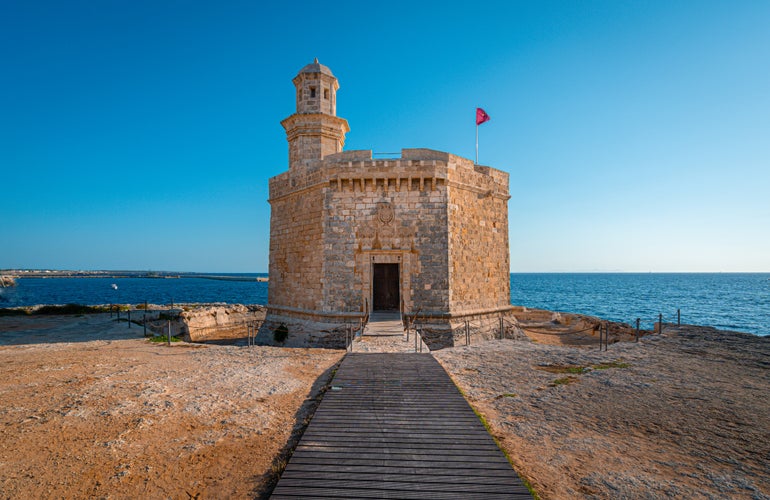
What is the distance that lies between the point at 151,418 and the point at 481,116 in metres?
15.9

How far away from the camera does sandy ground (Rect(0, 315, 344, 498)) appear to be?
4.61 meters

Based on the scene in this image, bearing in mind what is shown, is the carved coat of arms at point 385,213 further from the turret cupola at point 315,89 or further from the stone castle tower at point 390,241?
the turret cupola at point 315,89

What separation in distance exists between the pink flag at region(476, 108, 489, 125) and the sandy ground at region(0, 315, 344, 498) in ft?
39.0

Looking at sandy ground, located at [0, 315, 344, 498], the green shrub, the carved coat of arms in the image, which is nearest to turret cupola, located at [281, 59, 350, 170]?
the carved coat of arms

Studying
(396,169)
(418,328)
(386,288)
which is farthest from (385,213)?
(418,328)

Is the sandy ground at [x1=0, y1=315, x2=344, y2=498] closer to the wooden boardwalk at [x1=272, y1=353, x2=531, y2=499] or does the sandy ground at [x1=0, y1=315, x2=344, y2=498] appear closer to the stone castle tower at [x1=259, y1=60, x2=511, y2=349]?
the wooden boardwalk at [x1=272, y1=353, x2=531, y2=499]

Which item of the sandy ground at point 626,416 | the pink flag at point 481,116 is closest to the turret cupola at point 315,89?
the pink flag at point 481,116

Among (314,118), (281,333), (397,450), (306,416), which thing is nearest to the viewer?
(397,450)

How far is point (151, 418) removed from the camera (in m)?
6.34

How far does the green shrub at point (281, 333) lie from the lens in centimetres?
1624

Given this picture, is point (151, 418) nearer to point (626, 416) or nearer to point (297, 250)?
point (626, 416)

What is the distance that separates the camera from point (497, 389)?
7.88 m

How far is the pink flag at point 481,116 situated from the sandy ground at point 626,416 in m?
10.1

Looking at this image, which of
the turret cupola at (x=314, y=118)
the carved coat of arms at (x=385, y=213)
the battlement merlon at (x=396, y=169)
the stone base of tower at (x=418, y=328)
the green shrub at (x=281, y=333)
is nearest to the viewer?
the stone base of tower at (x=418, y=328)
